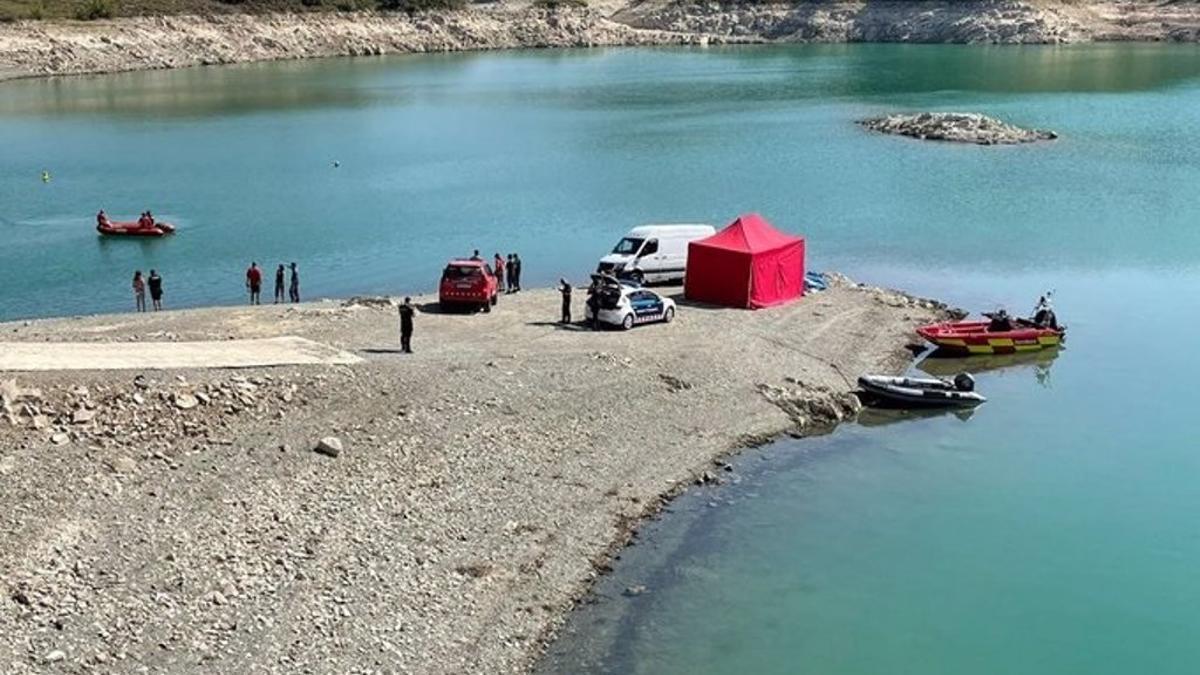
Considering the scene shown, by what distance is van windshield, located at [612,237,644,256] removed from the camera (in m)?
44.9

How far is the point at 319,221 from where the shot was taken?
60.9 metres

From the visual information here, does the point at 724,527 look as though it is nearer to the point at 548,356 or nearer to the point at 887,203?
the point at 548,356

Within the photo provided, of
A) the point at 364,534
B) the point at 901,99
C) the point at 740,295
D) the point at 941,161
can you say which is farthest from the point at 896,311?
the point at 901,99

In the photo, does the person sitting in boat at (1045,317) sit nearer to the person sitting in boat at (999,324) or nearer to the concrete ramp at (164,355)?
the person sitting in boat at (999,324)

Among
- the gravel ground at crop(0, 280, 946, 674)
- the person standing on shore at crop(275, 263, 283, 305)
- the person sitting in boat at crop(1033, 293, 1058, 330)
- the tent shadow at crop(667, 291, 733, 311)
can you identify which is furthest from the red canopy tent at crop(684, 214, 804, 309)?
the person standing on shore at crop(275, 263, 283, 305)

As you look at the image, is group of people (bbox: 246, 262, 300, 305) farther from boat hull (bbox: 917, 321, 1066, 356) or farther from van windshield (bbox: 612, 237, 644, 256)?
boat hull (bbox: 917, 321, 1066, 356)

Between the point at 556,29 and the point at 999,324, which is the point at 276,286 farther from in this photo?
the point at 556,29

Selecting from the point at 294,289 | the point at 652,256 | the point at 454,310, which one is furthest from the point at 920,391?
the point at 294,289

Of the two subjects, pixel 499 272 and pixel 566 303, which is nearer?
pixel 566 303

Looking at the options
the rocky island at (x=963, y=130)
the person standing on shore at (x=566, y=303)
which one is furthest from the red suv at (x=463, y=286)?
the rocky island at (x=963, y=130)

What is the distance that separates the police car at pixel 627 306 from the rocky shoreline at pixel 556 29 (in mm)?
111018

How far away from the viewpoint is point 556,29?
183750mm

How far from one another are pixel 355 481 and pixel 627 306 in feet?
46.3

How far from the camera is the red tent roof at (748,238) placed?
4150cm
